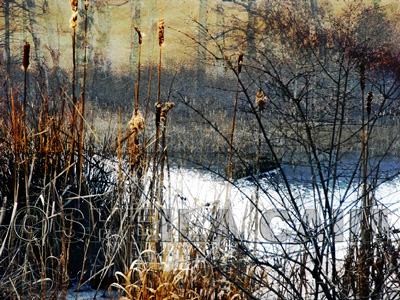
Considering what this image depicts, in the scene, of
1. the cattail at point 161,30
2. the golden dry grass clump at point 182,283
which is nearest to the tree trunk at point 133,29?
the cattail at point 161,30

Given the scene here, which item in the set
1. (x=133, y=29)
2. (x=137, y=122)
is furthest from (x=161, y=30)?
(x=133, y=29)

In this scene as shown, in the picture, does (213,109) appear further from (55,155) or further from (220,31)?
(55,155)

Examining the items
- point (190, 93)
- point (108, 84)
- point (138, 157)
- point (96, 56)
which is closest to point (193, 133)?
point (190, 93)

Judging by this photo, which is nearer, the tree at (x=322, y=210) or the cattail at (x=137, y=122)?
the tree at (x=322, y=210)

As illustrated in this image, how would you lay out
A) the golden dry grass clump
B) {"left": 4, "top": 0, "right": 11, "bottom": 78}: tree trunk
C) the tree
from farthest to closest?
{"left": 4, "top": 0, "right": 11, "bottom": 78}: tree trunk
the golden dry grass clump
the tree

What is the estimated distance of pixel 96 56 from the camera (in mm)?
6000

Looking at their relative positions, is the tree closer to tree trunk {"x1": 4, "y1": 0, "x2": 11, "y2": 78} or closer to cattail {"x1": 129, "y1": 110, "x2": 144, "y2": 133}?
cattail {"x1": 129, "y1": 110, "x2": 144, "y2": 133}

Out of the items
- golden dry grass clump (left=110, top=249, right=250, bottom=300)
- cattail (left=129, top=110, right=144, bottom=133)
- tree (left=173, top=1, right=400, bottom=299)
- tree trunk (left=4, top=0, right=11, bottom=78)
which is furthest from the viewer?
tree trunk (left=4, top=0, right=11, bottom=78)

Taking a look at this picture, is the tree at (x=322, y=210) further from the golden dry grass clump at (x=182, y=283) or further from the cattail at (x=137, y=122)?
the cattail at (x=137, y=122)

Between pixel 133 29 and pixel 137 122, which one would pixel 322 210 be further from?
pixel 133 29

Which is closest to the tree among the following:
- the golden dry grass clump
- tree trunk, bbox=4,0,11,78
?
the golden dry grass clump

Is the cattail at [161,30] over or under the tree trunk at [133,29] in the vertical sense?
under

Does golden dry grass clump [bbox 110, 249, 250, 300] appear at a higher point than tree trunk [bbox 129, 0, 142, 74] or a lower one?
lower

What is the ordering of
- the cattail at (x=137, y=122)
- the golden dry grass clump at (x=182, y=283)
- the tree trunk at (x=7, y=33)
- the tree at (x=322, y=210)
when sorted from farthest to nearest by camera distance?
the tree trunk at (x=7, y=33) → the cattail at (x=137, y=122) → the golden dry grass clump at (x=182, y=283) → the tree at (x=322, y=210)
